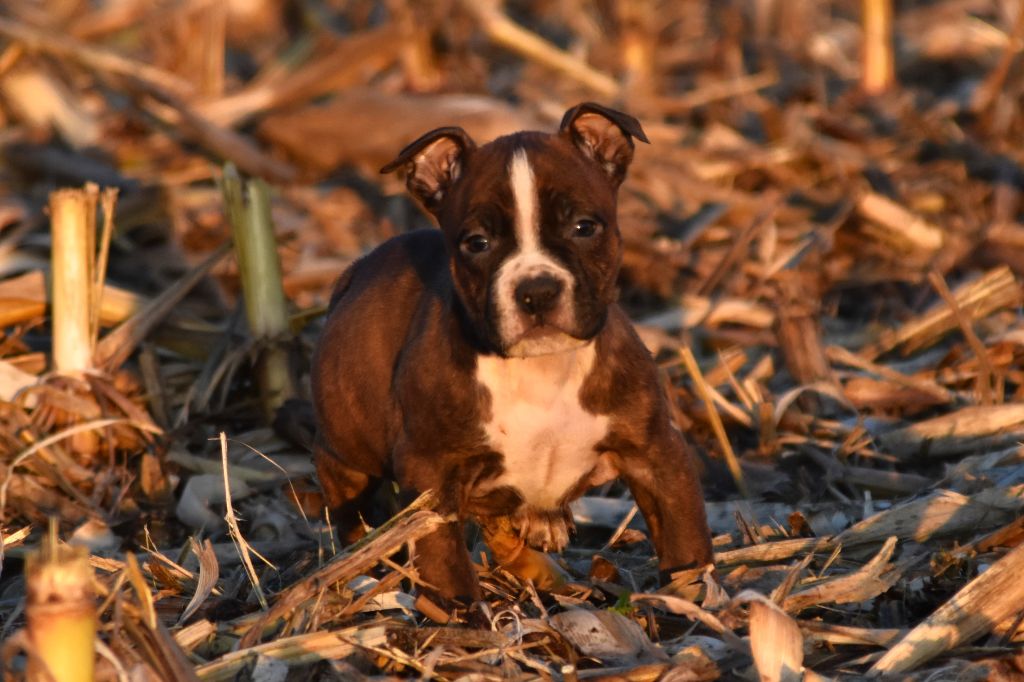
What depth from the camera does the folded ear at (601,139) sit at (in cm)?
564

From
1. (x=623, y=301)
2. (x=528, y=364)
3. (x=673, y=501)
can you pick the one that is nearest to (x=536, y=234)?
(x=528, y=364)

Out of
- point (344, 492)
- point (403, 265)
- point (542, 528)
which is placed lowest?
point (542, 528)

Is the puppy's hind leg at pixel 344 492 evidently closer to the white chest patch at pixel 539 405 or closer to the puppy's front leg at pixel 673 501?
the white chest patch at pixel 539 405

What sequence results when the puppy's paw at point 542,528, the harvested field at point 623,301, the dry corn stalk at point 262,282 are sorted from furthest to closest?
the dry corn stalk at point 262,282 → the puppy's paw at point 542,528 → the harvested field at point 623,301

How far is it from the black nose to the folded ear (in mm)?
740

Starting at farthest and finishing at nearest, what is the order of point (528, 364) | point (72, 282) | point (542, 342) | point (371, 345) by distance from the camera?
point (72, 282) < point (371, 345) < point (528, 364) < point (542, 342)

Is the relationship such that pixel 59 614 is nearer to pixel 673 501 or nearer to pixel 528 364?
pixel 528 364

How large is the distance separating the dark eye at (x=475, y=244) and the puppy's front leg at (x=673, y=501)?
92 cm

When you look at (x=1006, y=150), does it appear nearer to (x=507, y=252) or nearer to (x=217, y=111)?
(x=217, y=111)

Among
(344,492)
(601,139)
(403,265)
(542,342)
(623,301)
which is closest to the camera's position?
(542,342)

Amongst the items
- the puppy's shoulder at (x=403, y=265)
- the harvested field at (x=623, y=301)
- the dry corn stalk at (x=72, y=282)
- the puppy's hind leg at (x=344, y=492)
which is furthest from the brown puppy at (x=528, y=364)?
the dry corn stalk at (x=72, y=282)

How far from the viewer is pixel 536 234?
5305 millimetres

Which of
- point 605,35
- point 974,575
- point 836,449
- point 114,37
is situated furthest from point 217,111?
point 974,575

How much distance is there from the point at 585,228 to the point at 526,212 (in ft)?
0.73
